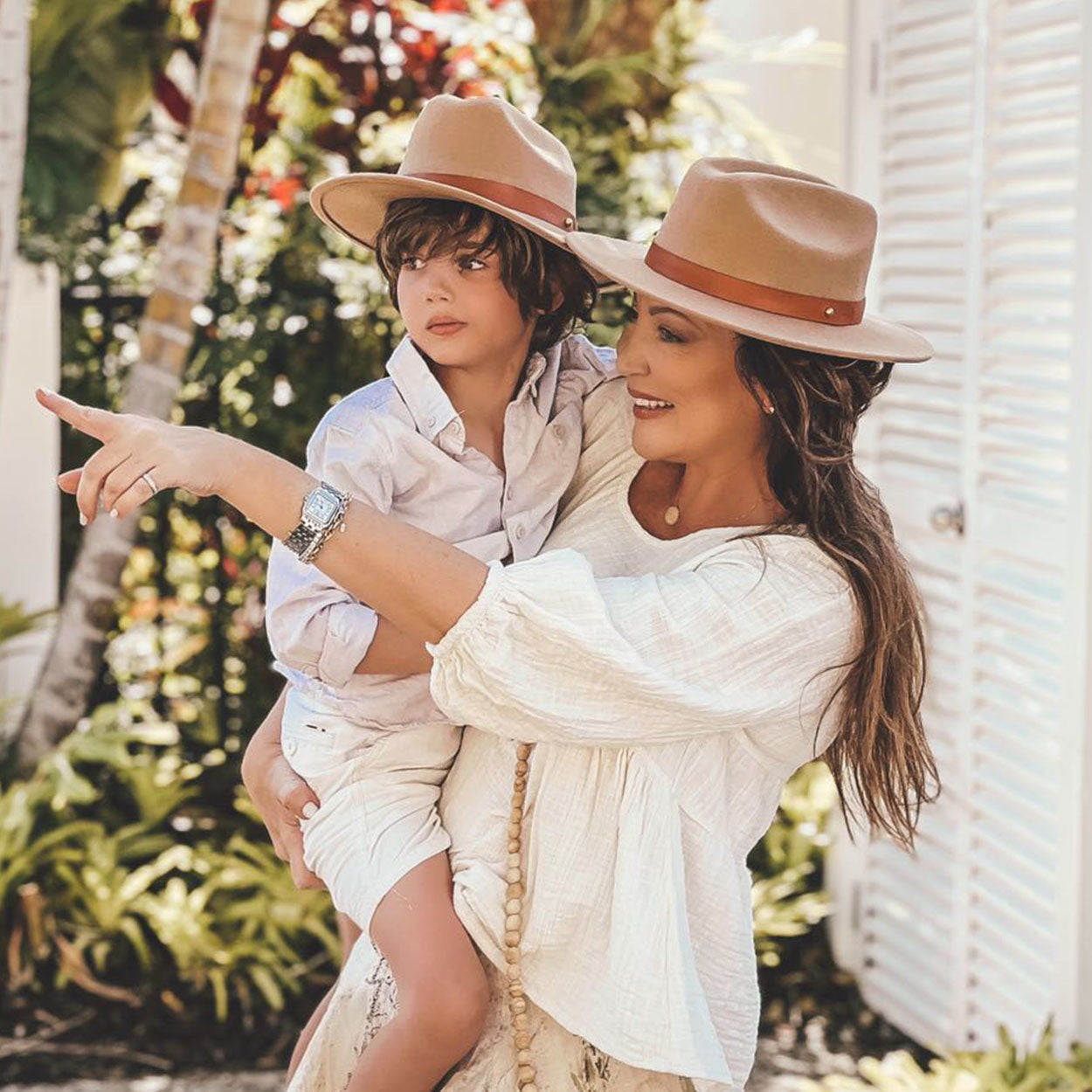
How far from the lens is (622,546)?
221cm

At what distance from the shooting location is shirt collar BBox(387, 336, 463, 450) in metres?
2.33

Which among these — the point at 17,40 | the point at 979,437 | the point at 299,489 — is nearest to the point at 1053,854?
the point at 979,437

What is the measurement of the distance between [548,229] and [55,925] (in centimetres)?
368

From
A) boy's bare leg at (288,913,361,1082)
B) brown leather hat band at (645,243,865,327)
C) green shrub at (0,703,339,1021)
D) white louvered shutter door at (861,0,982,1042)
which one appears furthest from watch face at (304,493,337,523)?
green shrub at (0,703,339,1021)

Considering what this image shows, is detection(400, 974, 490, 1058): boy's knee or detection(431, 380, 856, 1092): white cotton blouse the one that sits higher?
detection(431, 380, 856, 1092): white cotton blouse

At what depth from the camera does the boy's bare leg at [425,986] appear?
209 centimetres

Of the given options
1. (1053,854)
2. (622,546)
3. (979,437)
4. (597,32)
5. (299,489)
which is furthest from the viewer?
(597,32)

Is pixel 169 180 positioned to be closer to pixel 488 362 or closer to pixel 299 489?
pixel 488 362

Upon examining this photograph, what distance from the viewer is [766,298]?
80.4 inches

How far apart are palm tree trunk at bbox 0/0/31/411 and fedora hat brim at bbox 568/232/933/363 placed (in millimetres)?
3093

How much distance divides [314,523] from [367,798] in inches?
20.4

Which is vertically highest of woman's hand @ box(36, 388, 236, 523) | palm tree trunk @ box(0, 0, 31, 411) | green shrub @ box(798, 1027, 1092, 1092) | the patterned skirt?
palm tree trunk @ box(0, 0, 31, 411)

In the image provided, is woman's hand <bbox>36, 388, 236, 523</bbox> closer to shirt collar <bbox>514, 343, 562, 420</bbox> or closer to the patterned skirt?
shirt collar <bbox>514, 343, 562, 420</bbox>

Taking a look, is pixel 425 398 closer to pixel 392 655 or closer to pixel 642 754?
pixel 392 655
